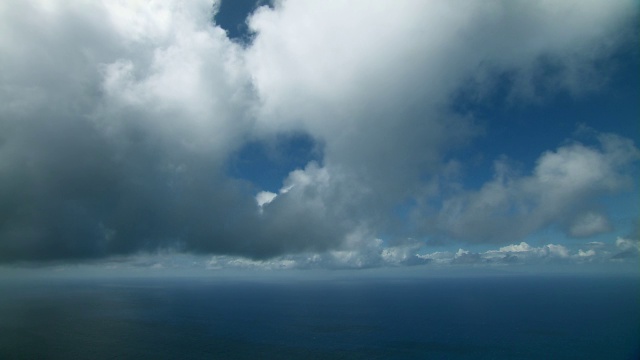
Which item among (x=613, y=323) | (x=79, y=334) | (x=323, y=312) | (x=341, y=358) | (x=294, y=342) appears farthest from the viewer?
(x=323, y=312)

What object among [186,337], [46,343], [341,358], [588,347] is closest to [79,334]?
[46,343]

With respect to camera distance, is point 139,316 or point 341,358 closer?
point 341,358

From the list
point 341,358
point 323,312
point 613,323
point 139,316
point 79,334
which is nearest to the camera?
point 341,358

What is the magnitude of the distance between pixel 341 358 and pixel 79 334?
90.6 meters

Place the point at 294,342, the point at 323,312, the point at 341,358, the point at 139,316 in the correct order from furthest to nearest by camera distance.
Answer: the point at 323,312, the point at 139,316, the point at 294,342, the point at 341,358

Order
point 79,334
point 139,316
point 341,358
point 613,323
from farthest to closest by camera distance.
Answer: point 139,316
point 613,323
point 79,334
point 341,358

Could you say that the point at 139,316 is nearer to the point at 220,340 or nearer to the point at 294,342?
the point at 220,340

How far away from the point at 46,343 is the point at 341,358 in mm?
87785

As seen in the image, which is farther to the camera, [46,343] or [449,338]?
[449,338]

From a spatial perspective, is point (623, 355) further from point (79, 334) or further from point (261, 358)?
point (79, 334)

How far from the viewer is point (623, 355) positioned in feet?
282

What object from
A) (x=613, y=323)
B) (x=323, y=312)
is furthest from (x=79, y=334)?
(x=613, y=323)

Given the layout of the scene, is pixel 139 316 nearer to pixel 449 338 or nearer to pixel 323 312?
pixel 323 312

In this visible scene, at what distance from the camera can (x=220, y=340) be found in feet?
342
